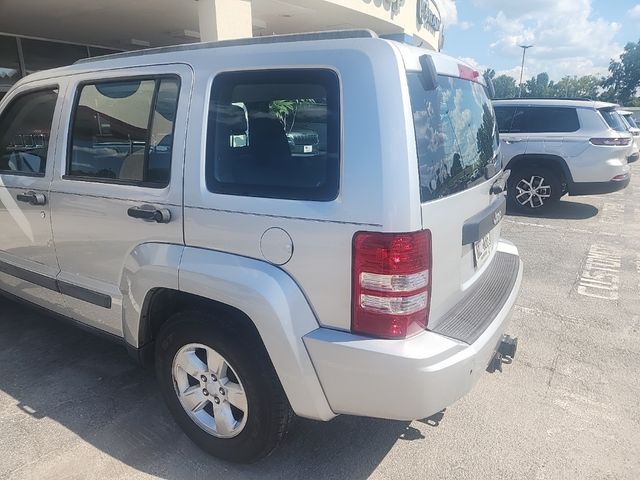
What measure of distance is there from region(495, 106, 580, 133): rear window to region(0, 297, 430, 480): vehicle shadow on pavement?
6929mm

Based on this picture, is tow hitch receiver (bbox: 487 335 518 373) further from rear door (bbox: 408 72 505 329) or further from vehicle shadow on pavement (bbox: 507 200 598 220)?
vehicle shadow on pavement (bbox: 507 200 598 220)

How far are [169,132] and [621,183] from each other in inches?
309

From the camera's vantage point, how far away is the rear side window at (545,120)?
788cm

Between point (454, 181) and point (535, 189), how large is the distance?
6.82 metres

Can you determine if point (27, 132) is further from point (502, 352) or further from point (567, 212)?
point (567, 212)

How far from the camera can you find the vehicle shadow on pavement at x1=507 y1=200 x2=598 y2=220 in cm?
805

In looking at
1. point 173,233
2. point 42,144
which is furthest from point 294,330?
point 42,144

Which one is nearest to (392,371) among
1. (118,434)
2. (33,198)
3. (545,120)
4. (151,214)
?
(151,214)

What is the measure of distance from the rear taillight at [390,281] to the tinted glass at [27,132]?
7.53 ft

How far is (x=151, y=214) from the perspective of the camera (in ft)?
7.66

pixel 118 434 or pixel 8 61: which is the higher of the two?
pixel 8 61

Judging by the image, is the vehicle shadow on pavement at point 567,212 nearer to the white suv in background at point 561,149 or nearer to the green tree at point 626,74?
the white suv in background at point 561,149

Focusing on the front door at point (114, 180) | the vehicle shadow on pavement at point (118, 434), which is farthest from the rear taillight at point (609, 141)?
the front door at point (114, 180)

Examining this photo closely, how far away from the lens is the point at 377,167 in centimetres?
180
